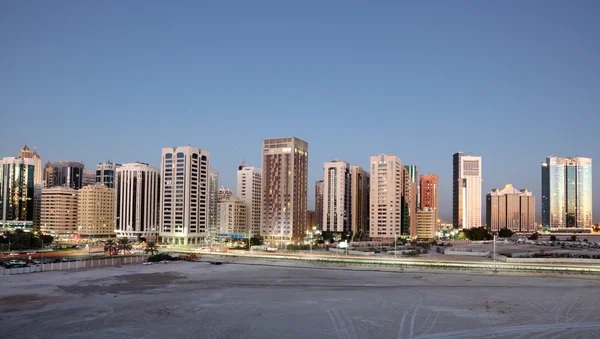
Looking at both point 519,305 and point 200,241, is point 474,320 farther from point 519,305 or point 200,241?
point 200,241

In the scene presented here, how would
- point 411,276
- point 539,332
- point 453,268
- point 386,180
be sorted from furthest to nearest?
1. point 386,180
2. point 453,268
3. point 411,276
4. point 539,332

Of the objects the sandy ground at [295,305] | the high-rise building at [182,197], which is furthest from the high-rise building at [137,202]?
the sandy ground at [295,305]

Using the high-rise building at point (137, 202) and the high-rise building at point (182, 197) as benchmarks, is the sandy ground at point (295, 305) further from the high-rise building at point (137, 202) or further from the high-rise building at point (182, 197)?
the high-rise building at point (137, 202)

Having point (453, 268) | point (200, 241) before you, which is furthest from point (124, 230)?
point (453, 268)

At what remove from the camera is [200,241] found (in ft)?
551

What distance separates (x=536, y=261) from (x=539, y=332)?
5825 centimetres

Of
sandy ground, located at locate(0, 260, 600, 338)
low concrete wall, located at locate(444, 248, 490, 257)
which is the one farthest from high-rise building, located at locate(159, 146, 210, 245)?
sandy ground, located at locate(0, 260, 600, 338)

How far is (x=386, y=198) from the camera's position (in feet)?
608

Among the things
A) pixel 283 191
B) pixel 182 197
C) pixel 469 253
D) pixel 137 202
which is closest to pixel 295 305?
pixel 469 253

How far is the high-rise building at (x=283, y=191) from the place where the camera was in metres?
170

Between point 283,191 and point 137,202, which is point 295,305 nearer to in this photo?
point 283,191

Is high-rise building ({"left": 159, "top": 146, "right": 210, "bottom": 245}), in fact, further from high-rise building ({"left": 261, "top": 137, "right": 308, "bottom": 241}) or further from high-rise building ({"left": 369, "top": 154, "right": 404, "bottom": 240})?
high-rise building ({"left": 369, "top": 154, "right": 404, "bottom": 240})

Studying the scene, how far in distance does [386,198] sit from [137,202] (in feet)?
306

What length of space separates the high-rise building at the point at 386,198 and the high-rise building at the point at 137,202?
82.9 m
